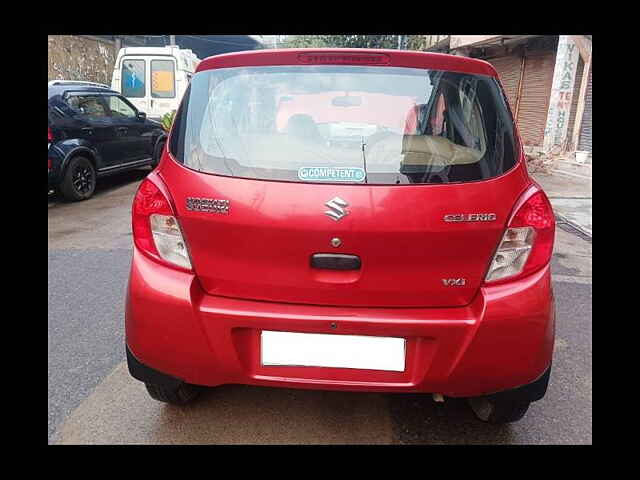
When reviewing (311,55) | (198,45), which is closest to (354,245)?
(311,55)

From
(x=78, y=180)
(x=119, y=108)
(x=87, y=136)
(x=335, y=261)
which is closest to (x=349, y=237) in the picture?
(x=335, y=261)

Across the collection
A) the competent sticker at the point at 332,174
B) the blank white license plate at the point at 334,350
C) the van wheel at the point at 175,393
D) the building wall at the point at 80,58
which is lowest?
the van wheel at the point at 175,393

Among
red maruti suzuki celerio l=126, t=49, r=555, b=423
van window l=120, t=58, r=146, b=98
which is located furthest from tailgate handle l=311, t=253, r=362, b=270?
van window l=120, t=58, r=146, b=98

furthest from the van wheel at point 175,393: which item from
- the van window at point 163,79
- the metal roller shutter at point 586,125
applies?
the metal roller shutter at point 586,125

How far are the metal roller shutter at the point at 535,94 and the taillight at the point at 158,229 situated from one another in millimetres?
12925

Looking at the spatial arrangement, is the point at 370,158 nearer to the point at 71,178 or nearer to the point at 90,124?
the point at 71,178

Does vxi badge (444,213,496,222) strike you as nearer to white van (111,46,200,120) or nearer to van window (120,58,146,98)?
white van (111,46,200,120)

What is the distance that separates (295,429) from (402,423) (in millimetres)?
492

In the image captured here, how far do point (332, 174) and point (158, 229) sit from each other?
0.70 m

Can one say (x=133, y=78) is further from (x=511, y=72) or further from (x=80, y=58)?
(x=511, y=72)

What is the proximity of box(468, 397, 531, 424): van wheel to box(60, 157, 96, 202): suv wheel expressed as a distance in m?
6.39

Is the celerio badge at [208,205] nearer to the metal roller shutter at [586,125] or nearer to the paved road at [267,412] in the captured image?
the paved road at [267,412]

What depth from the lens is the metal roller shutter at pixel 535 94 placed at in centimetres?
1288

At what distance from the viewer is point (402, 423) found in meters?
2.25
